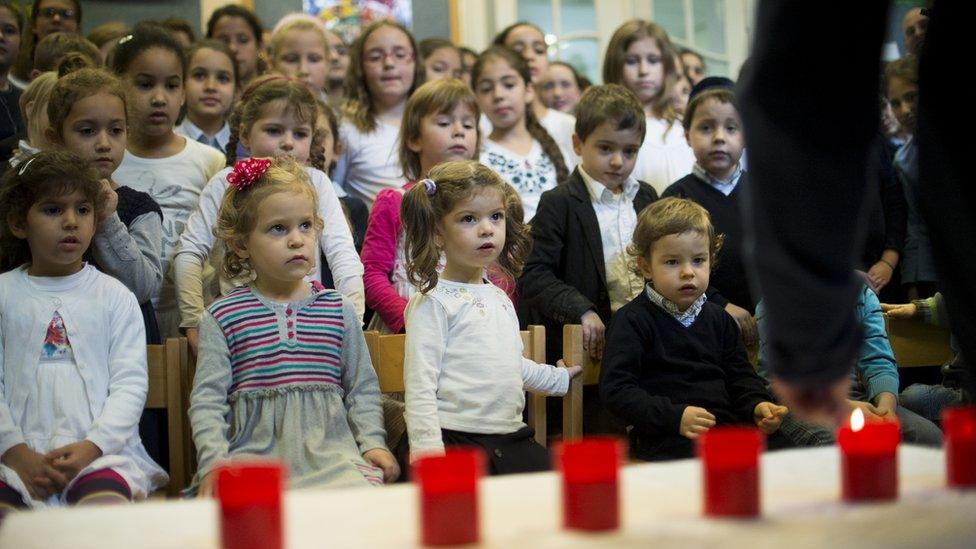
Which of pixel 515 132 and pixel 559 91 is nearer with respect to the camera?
pixel 515 132

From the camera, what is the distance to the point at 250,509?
121cm

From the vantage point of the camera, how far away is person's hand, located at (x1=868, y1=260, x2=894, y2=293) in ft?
12.5

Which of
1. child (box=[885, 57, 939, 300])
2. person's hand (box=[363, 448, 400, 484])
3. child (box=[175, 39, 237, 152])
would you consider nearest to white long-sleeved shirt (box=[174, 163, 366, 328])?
person's hand (box=[363, 448, 400, 484])

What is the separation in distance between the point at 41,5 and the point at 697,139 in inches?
117

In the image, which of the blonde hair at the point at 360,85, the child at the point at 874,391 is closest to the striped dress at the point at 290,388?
the child at the point at 874,391

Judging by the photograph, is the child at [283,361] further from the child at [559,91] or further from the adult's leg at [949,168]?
the child at [559,91]

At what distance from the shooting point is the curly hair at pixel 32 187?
2730 millimetres

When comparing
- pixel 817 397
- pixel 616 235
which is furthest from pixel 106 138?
pixel 817 397

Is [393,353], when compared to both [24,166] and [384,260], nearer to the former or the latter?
[384,260]

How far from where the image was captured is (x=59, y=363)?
8.64 feet

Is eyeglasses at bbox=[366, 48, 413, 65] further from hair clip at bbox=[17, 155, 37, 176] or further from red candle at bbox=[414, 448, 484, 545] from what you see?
red candle at bbox=[414, 448, 484, 545]

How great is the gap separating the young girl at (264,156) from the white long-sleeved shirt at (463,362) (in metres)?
0.40

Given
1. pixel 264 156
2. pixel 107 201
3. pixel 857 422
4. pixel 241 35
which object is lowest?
pixel 857 422

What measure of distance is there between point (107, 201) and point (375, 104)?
180cm
